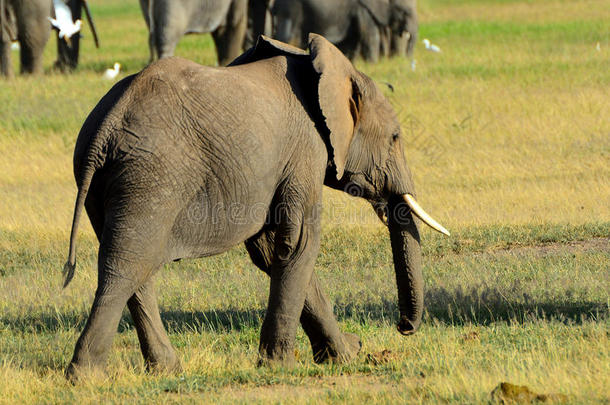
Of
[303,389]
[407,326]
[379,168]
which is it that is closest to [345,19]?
[379,168]

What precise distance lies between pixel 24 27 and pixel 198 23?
328cm

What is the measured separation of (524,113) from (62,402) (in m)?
13.1

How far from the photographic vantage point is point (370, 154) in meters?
7.66

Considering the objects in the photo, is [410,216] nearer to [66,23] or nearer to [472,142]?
[472,142]

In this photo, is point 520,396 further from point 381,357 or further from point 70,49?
point 70,49

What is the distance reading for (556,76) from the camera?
2092cm

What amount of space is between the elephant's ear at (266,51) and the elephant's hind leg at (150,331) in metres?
1.63

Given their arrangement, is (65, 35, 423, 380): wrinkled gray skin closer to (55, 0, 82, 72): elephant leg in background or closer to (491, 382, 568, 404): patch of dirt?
(491, 382, 568, 404): patch of dirt

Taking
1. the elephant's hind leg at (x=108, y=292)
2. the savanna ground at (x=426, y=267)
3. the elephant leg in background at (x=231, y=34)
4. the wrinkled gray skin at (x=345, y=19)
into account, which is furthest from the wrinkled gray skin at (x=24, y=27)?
the elephant's hind leg at (x=108, y=292)

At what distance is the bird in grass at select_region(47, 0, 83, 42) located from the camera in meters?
23.1

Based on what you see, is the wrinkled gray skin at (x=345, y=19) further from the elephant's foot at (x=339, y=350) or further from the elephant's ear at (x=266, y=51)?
the elephant's foot at (x=339, y=350)

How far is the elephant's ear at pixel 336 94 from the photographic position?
709cm

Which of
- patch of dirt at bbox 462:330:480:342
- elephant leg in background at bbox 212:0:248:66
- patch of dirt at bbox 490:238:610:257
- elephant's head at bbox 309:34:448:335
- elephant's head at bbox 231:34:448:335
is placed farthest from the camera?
elephant leg in background at bbox 212:0:248:66

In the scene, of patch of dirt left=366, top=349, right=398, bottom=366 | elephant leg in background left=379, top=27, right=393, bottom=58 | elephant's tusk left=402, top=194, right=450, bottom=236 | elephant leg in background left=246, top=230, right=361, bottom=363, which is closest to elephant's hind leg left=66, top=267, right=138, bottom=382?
elephant leg in background left=246, top=230, right=361, bottom=363
